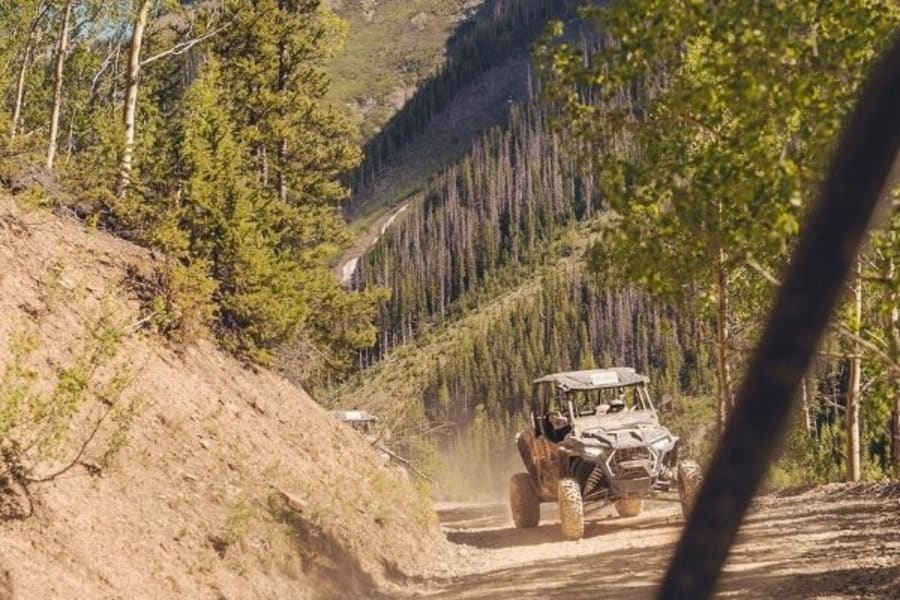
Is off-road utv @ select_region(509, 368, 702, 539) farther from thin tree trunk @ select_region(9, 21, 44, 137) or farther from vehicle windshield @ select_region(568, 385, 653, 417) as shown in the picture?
thin tree trunk @ select_region(9, 21, 44, 137)

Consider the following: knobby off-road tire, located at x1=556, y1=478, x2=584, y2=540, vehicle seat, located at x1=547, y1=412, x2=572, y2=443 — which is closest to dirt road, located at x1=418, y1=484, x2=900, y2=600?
knobby off-road tire, located at x1=556, y1=478, x2=584, y2=540

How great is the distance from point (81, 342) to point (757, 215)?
327 inches

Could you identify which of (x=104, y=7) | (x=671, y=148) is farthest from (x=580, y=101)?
(x=104, y=7)

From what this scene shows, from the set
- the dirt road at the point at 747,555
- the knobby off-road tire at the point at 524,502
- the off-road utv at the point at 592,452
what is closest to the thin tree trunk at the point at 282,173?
the off-road utv at the point at 592,452

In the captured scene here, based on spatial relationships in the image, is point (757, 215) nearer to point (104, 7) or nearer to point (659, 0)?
point (659, 0)

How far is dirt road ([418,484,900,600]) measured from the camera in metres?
9.91

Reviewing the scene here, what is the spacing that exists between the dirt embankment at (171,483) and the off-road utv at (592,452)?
2.46 meters

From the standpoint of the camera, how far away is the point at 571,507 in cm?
1573

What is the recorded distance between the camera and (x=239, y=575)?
34.4 feet

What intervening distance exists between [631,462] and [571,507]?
1.37 metres

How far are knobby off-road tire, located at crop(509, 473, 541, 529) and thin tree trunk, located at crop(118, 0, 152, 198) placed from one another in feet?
29.1

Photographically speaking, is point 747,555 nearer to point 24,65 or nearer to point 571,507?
point 571,507

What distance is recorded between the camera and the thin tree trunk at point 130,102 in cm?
1761

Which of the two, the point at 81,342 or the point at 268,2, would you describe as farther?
the point at 268,2
